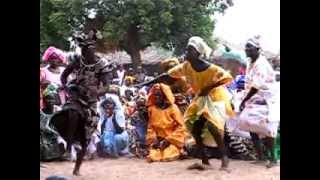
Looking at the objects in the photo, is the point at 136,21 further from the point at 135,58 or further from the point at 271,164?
the point at 271,164

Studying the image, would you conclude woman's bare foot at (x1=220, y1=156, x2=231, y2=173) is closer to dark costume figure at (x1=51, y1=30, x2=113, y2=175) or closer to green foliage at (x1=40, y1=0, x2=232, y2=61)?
green foliage at (x1=40, y1=0, x2=232, y2=61)

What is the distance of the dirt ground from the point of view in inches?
145

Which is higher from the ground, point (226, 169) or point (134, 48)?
point (134, 48)

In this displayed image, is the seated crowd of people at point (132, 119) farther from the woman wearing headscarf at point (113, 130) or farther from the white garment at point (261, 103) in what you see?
the white garment at point (261, 103)

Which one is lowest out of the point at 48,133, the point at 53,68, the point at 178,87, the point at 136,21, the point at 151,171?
the point at 151,171

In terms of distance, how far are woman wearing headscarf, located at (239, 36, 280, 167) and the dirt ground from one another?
0.35 ft

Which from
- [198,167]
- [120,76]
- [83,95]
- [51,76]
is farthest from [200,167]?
[51,76]

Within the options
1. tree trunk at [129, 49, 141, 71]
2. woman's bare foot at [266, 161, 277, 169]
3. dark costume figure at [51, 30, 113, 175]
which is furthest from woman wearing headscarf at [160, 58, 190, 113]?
woman's bare foot at [266, 161, 277, 169]

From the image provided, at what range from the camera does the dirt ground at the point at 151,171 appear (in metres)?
3.69

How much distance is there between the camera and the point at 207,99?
12.3ft

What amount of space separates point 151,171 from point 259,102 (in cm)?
83

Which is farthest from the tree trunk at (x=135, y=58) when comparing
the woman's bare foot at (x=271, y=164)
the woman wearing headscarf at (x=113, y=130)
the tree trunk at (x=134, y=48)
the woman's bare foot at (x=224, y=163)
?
the woman's bare foot at (x=271, y=164)
